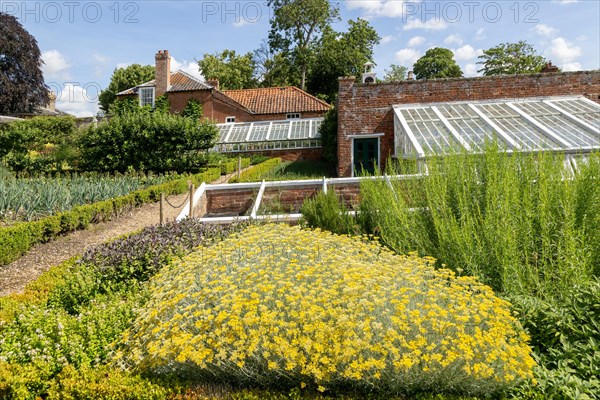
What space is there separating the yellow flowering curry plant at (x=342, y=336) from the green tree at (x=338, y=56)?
120ft

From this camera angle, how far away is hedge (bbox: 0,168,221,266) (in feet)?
22.8

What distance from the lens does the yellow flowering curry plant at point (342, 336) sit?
274 cm

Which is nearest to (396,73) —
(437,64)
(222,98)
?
(437,64)

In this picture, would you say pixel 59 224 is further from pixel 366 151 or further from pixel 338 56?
pixel 338 56

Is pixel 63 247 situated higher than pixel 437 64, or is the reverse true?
pixel 437 64

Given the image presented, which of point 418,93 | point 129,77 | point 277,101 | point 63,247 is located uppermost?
point 129,77

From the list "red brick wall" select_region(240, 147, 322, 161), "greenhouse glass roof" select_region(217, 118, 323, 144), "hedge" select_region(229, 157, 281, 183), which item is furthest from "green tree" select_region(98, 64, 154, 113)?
"hedge" select_region(229, 157, 281, 183)

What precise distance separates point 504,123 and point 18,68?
4080 cm

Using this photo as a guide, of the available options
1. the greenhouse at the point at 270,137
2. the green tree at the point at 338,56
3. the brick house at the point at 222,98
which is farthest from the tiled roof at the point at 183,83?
the green tree at the point at 338,56

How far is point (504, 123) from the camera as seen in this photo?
40.3 ft

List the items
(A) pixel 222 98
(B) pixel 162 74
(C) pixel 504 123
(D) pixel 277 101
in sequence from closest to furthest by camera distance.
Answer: (C) pixel 504 123, (B) pixel 162 74, (A) pixel 222 98, (D) pixel 277 101

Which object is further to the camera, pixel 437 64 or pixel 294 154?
pixel 437 64

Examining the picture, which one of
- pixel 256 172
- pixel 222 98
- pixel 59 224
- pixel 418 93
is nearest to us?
pixel 59 224

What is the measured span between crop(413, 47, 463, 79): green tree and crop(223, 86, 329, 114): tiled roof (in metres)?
27.5
